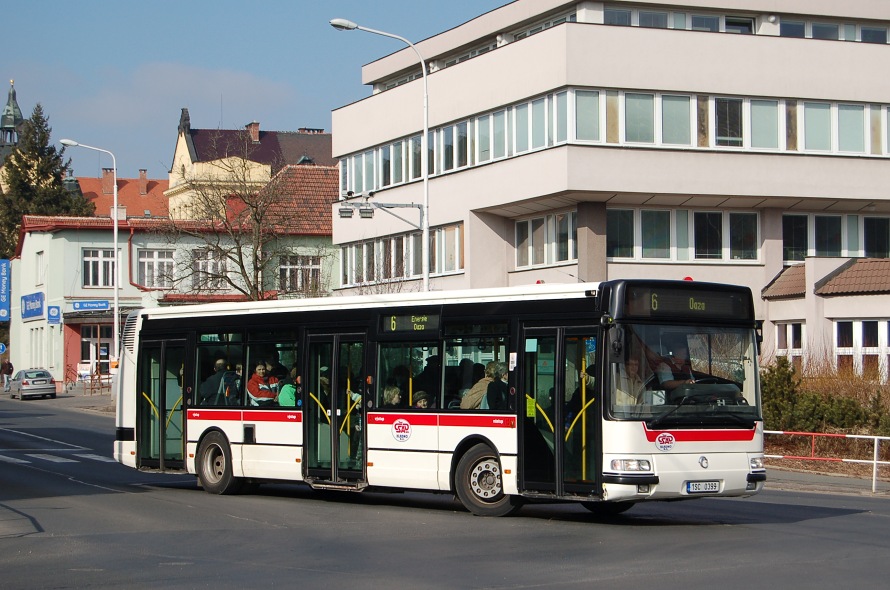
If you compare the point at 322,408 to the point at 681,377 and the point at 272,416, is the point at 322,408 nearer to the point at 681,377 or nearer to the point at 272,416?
the point at 272,416

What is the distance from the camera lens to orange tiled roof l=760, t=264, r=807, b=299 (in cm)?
4047

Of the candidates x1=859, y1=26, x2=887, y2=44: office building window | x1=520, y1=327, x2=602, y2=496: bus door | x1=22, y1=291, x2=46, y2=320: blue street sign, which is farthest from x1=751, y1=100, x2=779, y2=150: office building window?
x1=22, y1=291, x2=46, y2=320: blue street sign

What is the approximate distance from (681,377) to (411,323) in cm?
389

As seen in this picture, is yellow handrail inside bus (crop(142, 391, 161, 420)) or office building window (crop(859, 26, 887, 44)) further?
office building window (crop(859, 26, 887, 44))

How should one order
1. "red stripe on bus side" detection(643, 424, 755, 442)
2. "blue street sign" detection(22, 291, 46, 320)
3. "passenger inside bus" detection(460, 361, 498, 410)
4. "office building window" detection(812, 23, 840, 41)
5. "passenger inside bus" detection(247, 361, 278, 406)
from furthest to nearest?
"blue street sign" detection(22, 291, 46, 320)
"office building window" detection(812, 23, 840, 41)
"passenger inside bus" detection(247, 361, 278, 406)
"passenger inside bus" detection(460, 361, 498, 410)
"red stripe on bus side" detection(643, 424, 755, 442)

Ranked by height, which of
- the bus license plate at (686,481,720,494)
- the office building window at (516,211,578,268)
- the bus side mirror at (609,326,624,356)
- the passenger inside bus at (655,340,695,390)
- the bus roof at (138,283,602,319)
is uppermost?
the office building window at (516,211,578,268)

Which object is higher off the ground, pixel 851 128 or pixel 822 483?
pixel 851 128

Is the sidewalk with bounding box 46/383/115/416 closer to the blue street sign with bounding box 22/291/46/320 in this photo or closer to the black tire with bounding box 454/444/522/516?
the blue street sign with bounding box 22/291/46/320

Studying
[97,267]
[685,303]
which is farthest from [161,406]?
[97,267]

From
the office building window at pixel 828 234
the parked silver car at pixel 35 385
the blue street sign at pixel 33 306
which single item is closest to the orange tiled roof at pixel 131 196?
the blue street sign at pixel 33 306

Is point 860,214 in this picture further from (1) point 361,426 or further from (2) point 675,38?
(1) point 361,426

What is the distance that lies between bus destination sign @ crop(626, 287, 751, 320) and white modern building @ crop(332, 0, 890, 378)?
22.4m

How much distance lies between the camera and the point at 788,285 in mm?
41125

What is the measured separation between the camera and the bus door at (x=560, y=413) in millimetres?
14578
